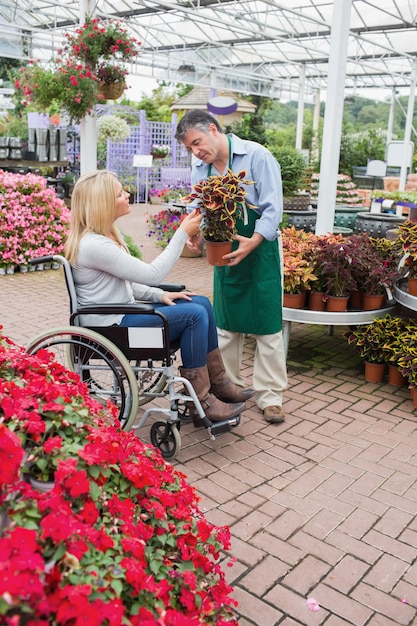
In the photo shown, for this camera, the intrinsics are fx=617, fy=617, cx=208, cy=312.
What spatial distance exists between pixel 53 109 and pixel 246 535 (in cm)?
1233

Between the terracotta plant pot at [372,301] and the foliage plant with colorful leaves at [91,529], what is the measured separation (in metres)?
2.66

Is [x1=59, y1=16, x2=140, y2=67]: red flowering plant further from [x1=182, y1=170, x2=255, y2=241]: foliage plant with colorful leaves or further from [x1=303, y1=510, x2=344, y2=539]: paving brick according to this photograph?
[x1=303, y1=510, x2=344, y2=539]: paving brick

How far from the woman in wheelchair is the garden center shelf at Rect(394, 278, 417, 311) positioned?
1.49m

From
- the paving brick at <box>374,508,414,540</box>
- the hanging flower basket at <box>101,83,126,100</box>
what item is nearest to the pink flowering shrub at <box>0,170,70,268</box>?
the hanging flower basket at <box>101,83,126,100</box>

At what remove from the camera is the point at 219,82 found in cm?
2147

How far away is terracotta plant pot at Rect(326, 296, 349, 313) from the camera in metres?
4.18

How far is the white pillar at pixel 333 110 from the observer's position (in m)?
5.04

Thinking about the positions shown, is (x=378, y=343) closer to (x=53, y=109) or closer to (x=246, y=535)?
(x=246, y=535)

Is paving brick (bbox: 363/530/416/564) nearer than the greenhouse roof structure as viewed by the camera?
A: Yes

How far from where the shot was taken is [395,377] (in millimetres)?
4180

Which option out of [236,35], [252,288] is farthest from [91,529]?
[236,35]

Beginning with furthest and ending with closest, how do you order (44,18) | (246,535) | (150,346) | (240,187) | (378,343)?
(44,18) → (378,343) → (240,187) → (150,346) → (246,535)

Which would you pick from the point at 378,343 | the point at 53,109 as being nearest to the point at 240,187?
the point at 378,343

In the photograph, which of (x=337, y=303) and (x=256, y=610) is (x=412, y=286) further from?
(x=256, y=610)
